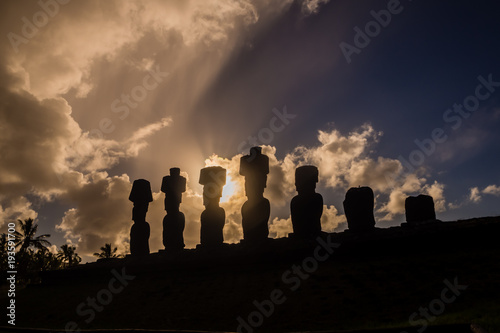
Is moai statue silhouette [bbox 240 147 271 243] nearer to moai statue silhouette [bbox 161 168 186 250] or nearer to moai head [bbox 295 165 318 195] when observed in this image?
moai head [bbox 295 165 318 195]

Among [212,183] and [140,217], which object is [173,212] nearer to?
[140,217]

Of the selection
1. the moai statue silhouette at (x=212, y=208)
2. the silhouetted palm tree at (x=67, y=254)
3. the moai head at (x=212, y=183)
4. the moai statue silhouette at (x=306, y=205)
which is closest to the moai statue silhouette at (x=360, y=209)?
the moai statue silhouette at (x=306, y=205)

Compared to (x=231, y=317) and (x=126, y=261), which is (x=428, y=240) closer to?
(x=231, y=317)

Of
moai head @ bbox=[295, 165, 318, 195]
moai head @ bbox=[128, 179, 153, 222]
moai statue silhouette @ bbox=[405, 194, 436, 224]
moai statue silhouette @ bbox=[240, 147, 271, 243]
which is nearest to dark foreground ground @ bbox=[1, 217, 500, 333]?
moai statue silhouette @ bbox=[240, 147, 271, 243]

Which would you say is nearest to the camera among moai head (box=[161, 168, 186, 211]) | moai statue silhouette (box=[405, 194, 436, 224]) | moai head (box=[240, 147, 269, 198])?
moai statue silhouette (box=[405, 194, 436, 224])

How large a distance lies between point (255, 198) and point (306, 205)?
3.23 meters

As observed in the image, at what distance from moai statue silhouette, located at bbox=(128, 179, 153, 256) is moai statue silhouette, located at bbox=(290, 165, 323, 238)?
37.0 ft

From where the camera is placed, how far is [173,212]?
24250 millimetres

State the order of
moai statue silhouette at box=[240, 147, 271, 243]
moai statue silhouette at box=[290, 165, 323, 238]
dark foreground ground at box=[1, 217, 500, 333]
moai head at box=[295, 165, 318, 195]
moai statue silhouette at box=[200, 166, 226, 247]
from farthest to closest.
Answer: moai statue silhouette at box=[200, 166, 226, 247], moai statue silhouette at box=[240, 147, 271, 243], moai head at box=[295, 165, 318, 195], moai statue silhouette at box=[290, 165, 323, 238], dark foreground ground at box=[1, 217, 500, 333]

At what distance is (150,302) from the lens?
50.0 feet

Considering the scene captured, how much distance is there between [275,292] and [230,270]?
4.03 meters

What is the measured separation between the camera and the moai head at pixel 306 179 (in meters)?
18.6

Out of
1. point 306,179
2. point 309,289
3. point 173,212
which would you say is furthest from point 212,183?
point 309,289

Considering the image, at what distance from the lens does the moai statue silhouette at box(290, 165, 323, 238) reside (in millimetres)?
17781
